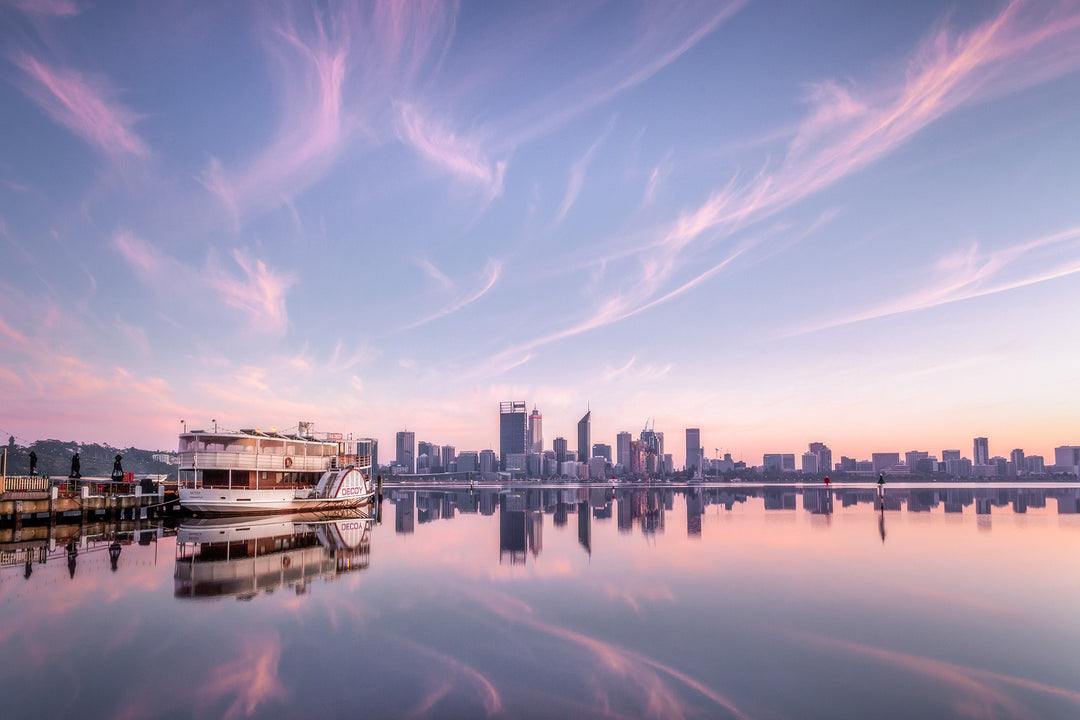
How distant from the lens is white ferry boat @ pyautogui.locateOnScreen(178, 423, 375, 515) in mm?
60469

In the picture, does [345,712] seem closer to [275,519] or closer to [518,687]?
[518,687]

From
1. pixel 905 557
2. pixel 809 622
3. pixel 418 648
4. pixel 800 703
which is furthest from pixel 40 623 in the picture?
pixel 905 557

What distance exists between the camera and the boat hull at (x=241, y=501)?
198ft

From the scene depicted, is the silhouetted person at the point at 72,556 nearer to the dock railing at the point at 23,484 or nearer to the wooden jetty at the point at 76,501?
the wooden jetty at the point at 76,501

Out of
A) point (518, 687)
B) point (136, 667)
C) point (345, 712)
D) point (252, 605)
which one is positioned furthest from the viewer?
point (252, 605)

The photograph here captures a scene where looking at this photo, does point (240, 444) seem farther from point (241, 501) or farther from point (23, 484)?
point (23, 484)

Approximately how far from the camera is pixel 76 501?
193 feet

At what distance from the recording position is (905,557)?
37938 mm

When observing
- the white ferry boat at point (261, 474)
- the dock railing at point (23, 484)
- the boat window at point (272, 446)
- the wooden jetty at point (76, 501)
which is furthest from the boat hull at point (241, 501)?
the dock railing at point (23, 484)

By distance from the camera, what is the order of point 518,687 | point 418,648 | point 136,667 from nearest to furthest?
1. point 518,687
2. point 136,667
3. point 418,648

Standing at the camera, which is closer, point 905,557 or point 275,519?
point 905,557

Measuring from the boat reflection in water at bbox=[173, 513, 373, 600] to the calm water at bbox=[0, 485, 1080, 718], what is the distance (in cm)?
27

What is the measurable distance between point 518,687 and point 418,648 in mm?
4581

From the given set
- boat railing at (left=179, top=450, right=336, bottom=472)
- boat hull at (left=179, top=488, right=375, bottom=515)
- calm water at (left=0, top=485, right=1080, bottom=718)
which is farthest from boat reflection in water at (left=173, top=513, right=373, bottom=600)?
boat railing at (left=179, top=450, right=336, bottom=472)
